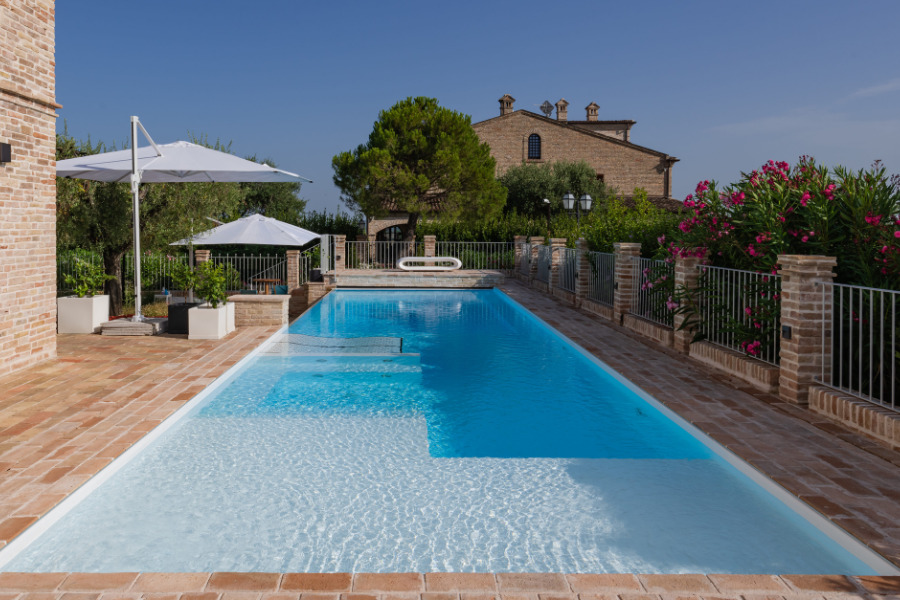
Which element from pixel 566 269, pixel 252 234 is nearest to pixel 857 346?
pixel 566 269

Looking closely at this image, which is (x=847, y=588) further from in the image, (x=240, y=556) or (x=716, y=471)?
(x=240, y=556)

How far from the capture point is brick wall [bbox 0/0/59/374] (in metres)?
7.41

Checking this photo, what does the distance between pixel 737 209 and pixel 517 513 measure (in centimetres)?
588

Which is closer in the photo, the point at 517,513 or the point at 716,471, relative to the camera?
the point at 517,513

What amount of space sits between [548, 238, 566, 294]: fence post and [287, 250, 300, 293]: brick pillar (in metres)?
8.77

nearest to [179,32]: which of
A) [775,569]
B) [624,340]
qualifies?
[624,340]

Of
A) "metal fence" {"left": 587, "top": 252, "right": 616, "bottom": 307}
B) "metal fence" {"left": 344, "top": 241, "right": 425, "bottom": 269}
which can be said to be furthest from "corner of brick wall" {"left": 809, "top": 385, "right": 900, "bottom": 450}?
"metal fence" {"left": 344, "top": 241, "right": 425, "bottom": 269}

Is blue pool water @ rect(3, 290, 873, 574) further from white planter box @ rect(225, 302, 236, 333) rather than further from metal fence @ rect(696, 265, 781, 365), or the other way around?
white planter box @ rect(225, 302, 236, 333)

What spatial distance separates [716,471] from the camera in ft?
17.0

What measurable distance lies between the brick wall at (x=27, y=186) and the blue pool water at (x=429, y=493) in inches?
96.4

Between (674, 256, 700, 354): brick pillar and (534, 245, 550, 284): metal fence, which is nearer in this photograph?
(674, 256, 700, 354): brick pillar

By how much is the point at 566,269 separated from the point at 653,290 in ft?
21.6

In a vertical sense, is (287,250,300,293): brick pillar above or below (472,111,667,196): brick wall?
below

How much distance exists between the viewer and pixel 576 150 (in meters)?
43.0
